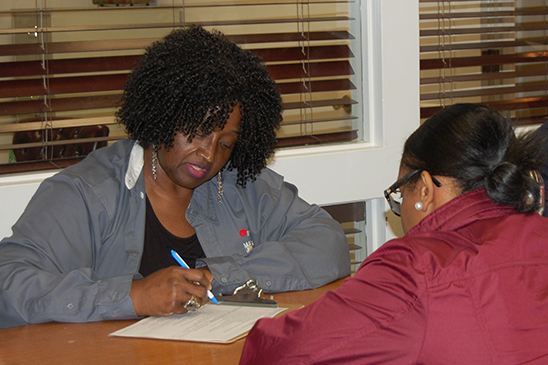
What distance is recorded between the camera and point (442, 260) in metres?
0.97

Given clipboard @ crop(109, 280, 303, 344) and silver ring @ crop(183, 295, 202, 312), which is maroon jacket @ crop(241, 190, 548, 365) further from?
silver ring @ crop(183, 295, 202, 312)

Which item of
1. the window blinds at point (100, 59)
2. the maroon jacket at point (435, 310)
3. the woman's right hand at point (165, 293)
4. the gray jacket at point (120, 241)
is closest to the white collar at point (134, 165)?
the gray jacket at point (120, 241)

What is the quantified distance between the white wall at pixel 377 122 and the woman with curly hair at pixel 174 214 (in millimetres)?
504

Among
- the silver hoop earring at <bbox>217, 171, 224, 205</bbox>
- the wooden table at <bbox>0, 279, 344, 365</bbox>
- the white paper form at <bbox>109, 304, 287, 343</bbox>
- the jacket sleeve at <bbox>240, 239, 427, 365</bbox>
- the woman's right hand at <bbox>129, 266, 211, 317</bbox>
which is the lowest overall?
the wooden table at <bbox>0, 279, 344, 365</bbox>

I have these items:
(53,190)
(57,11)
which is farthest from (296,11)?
(53,190)

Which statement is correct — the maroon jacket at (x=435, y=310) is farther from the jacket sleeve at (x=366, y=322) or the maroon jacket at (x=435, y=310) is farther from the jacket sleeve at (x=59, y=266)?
the jacket sleeve at (x=59, y=266)

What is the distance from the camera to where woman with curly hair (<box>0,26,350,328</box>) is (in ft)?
4.96

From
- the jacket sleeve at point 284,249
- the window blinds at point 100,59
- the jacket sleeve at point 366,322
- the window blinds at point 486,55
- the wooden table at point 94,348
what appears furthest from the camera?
the window blinds at point 486,55

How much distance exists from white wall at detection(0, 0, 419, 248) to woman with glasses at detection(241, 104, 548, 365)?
142 centimetres

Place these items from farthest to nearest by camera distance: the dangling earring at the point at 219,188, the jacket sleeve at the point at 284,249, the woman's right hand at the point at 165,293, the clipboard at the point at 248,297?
the dangling earring at the point at 219,188
the jacket sleeve at the point at 284,249
the clipboard at the point at 248,297
the woman's right hand at the point at 165,293

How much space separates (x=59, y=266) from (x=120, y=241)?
7.8 inches

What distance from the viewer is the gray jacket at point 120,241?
1.50 meters

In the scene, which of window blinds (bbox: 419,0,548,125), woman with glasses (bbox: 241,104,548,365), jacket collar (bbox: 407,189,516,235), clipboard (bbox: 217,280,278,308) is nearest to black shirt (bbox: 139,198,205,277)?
clipboard (bbox: 217,280,278,308)

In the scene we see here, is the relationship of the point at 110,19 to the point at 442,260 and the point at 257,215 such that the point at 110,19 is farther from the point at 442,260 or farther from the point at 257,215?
the point at 442,260
